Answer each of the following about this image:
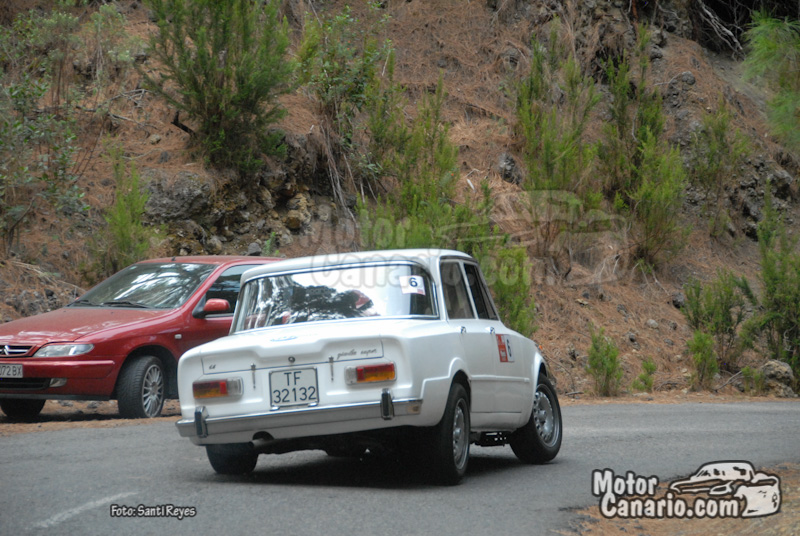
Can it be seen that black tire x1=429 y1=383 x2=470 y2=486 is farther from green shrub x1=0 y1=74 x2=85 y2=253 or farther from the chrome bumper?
green shrub x1=0 y1=74 x2=85 y2=253

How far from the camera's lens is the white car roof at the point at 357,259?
6.99 metres

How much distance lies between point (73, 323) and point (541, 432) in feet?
17.8

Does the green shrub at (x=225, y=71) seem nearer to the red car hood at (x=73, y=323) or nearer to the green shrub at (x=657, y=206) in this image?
the red car hood at (x=73, y=323)

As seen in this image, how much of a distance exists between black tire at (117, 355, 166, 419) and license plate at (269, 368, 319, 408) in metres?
4.33

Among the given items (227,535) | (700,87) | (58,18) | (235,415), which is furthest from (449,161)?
(227,535)

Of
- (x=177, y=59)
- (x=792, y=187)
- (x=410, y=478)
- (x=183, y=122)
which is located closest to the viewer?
(x=410, y=478)

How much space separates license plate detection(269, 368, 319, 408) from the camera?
20.0 ft

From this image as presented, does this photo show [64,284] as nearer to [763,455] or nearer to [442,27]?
[763,455]

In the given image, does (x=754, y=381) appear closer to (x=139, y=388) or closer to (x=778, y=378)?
(x=778, y=378)

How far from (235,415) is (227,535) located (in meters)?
1.50

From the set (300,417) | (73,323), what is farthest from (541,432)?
(73,323)

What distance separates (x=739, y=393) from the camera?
1670 cm

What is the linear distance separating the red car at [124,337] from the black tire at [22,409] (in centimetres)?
1

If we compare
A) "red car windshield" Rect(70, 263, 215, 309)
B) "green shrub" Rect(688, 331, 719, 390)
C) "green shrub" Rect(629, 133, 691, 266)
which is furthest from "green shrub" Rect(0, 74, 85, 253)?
"green shrub" Rect(629, 133, 691, 266)
